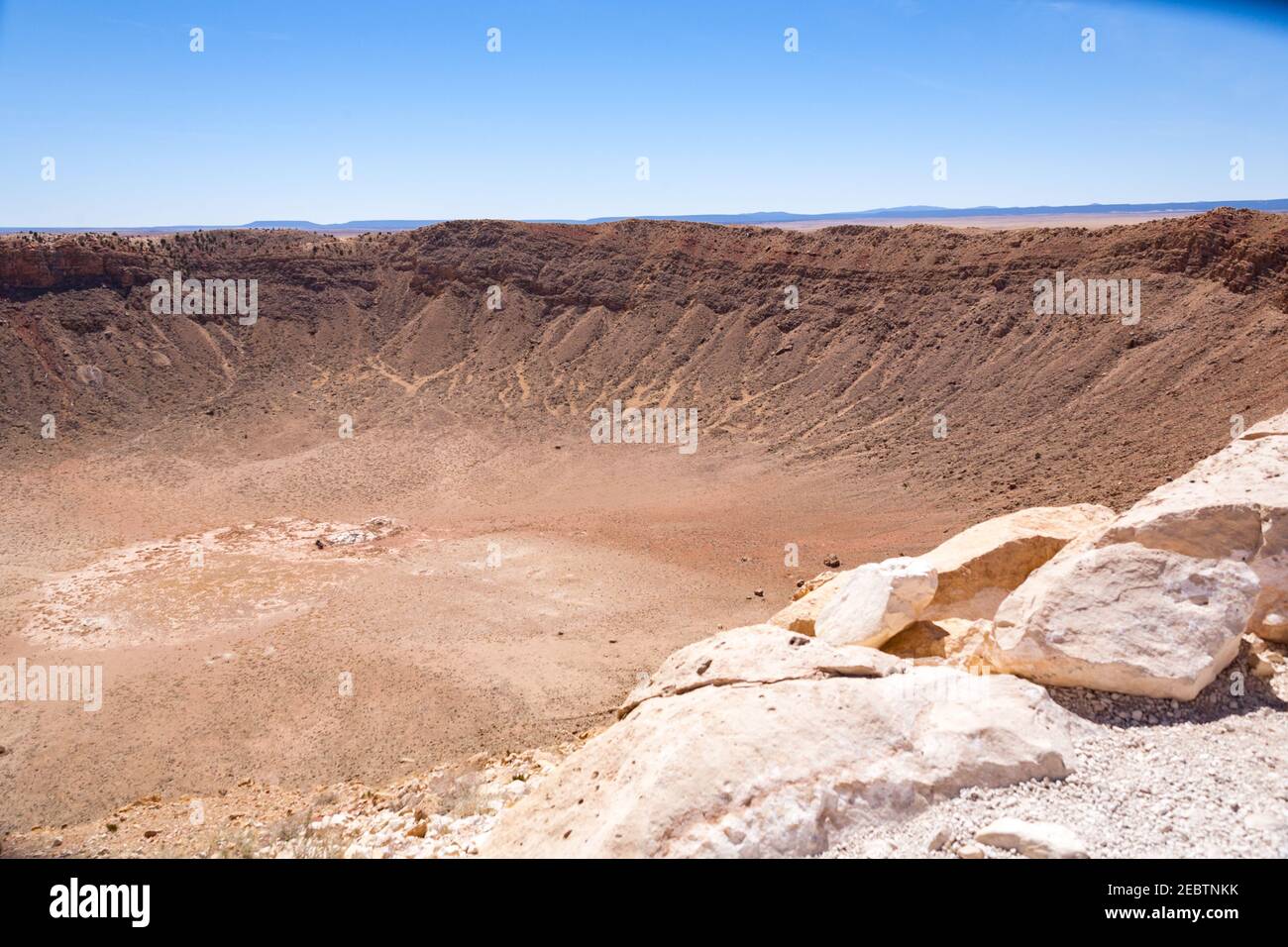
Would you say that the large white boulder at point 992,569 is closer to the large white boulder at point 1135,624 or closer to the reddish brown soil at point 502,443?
the large white boulder at point 1135,624

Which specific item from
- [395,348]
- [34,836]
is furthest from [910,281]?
[34,836]

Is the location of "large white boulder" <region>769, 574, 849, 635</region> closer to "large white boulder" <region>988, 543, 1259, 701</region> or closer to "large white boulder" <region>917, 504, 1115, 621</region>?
"large white boulder" <region>917, 504, 1115, 621</region>

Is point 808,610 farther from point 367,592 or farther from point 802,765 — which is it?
point 367,592

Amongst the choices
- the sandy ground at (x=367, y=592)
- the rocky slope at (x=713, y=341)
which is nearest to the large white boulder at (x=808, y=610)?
the sandy ground at (x=367, y=592)

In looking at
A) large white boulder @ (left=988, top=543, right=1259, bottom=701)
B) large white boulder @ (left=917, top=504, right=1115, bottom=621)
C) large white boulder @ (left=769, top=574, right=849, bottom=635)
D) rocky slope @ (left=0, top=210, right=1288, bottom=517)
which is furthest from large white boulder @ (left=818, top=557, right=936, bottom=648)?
rocky slope @ (left=0, top=210, right=1288, bottom=517)

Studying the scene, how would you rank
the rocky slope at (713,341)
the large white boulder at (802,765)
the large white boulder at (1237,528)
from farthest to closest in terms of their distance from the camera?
the rocky slope at (713,341), the large white boulder at (1237,528), the large white boulder at (802,765)

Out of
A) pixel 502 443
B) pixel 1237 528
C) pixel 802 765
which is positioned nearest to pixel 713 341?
pixel 502 443

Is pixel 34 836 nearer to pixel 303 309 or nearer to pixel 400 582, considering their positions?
pixel 400 582
